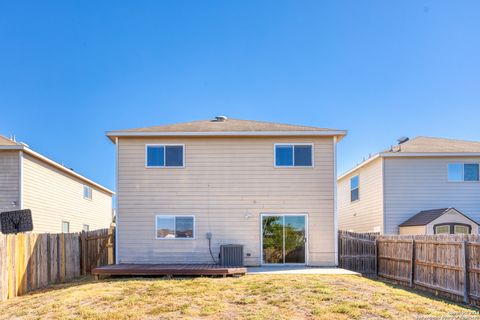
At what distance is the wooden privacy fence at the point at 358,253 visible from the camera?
44.7ft

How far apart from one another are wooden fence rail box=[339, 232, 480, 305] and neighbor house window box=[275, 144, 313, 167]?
147 inches

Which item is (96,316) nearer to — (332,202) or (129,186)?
(129,186)

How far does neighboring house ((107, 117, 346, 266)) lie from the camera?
13.4 meters

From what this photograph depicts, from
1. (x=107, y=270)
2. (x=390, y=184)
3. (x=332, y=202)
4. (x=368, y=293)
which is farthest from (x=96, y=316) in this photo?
(x=390, y=184)

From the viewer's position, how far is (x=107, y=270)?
439 inches

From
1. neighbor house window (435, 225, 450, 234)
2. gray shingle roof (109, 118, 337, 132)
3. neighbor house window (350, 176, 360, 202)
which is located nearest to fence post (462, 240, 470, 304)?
gray shingle roof (109, 118, 337, 132)

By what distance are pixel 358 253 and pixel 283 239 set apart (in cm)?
287

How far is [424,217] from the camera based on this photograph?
15.4m

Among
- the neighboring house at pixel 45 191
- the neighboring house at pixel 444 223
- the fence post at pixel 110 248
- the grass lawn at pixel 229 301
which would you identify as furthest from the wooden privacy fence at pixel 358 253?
the neighboring house at pixel 45 191

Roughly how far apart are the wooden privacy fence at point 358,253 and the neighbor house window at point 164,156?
6.61m

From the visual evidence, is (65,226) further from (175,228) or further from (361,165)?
(361,165)

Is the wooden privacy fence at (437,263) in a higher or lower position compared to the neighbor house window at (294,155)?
lower

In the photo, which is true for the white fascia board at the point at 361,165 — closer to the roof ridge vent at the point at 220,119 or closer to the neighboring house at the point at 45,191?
the roof ridge vent at the point at 220,119

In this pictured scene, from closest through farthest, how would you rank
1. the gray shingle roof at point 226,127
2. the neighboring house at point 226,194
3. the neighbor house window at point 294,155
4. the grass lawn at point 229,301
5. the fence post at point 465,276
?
the grass lawn at point 229,301, the fence post at point 465,276, the neighboring house at point 226,194, the gray shingle roof at point 226,127, the neighbor house window at point 294,155
